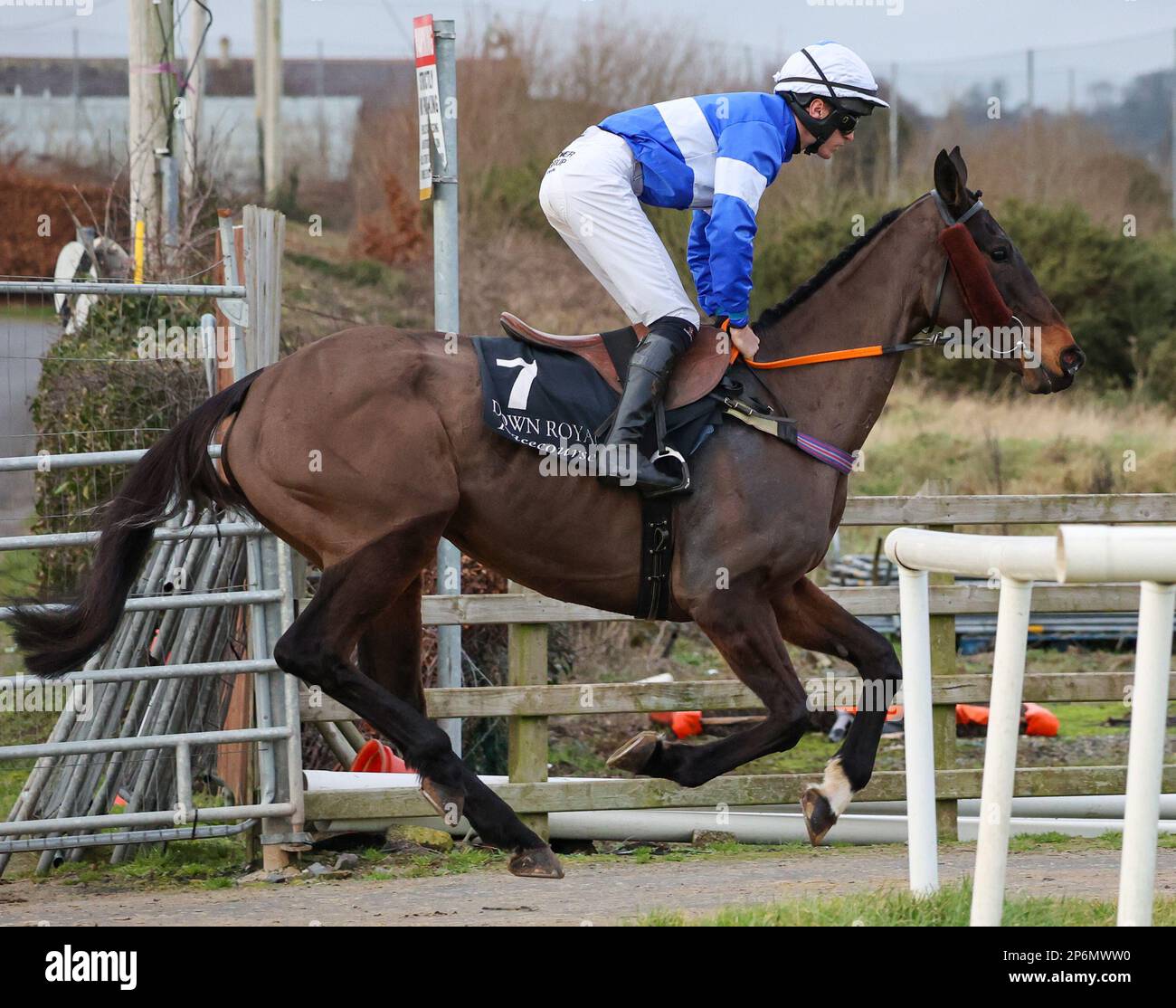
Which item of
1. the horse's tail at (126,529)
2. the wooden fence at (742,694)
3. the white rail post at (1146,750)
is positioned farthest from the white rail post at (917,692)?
the horse's tail at (126,529)

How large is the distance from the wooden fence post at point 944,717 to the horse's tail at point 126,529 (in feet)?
10.9

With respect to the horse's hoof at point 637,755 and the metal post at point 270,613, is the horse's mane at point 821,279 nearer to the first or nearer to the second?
the horse's hoof at point 637,755

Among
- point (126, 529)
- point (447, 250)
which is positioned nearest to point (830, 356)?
point (447, 250)

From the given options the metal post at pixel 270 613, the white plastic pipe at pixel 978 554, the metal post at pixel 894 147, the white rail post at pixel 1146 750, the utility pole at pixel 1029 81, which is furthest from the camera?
the utility pole at pixel 1029 81

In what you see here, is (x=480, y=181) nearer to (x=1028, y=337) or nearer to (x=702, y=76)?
(x=702, y=76)

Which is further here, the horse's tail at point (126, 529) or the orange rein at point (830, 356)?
the orange rein at point (830, 356)

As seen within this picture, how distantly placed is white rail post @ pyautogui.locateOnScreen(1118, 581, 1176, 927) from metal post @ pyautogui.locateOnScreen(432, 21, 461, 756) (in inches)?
143

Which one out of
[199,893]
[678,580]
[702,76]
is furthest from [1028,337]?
[702,76]

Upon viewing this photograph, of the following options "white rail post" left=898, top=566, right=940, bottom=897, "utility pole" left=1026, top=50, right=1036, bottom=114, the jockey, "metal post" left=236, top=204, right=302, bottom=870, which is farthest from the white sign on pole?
"utility pole" left=1026, top=50, right=1036, bottom=114

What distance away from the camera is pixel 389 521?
496 centimetres

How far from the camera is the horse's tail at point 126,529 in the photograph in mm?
5180

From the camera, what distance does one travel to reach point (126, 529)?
207 inches

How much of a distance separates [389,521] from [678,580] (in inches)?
38.5

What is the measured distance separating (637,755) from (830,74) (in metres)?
2.41
